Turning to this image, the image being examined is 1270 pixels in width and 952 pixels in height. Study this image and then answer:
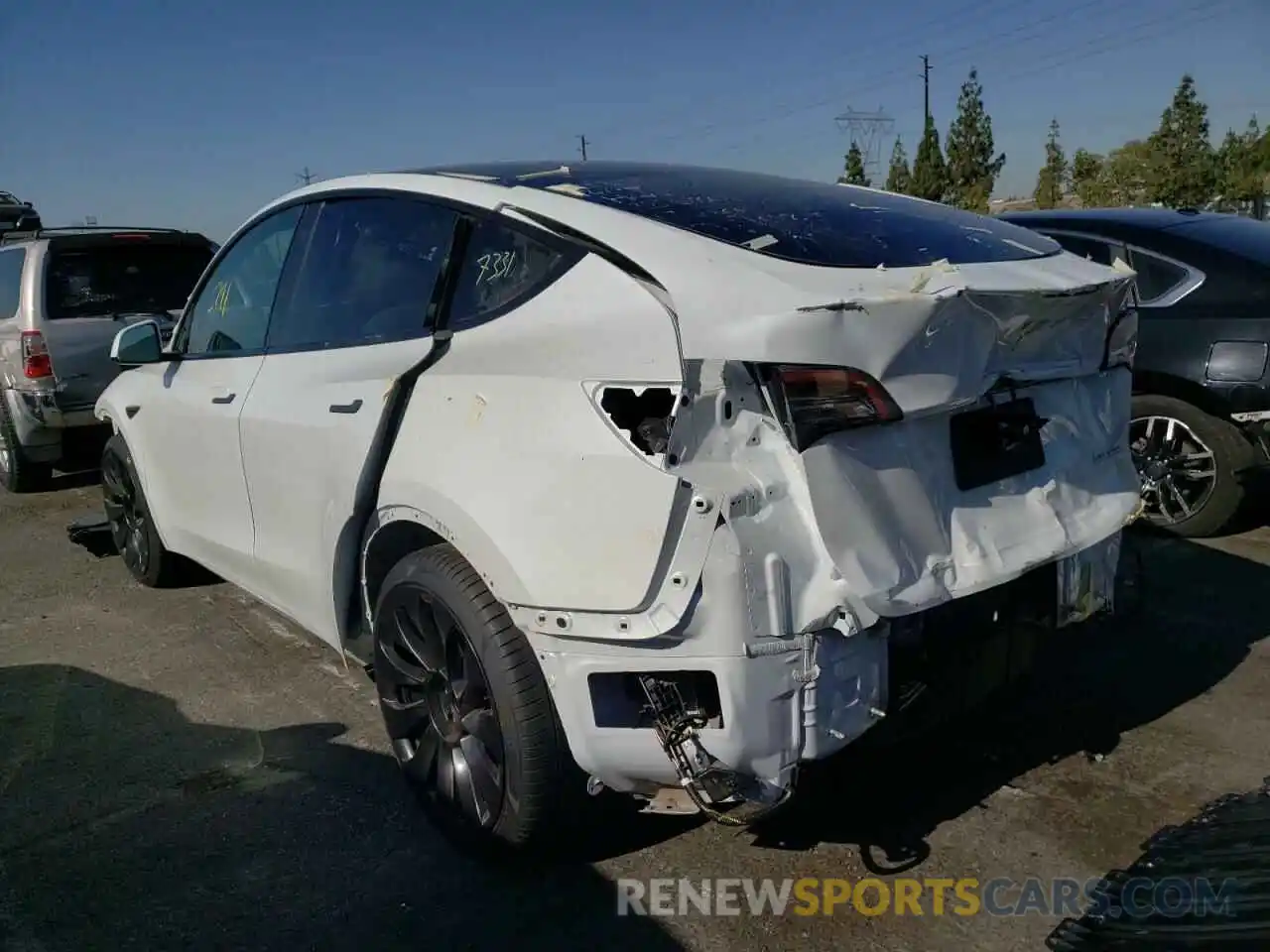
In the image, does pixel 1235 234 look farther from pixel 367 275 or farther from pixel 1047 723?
pixel 367 275

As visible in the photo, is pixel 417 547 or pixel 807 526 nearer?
pixel 807 526

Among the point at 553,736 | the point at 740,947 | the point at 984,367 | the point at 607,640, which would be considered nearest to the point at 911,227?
the point at 984,367

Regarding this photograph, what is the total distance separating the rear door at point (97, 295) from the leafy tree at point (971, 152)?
45.1 metres

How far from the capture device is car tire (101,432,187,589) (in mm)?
4895

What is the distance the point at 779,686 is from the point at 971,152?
166ft

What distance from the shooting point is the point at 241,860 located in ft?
9.39

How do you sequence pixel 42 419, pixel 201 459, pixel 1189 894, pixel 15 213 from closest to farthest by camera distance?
pixel 1189 894 < pixel 201 459 < pixel 42 419 < pixel 15 213

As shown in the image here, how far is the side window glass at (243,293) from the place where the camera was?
377cm

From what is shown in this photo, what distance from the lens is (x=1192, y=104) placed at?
123 ft

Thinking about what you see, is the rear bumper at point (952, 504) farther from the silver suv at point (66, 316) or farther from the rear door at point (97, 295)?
the silver suv at point (66, 316)

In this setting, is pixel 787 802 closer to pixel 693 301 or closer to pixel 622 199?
pixel 693 301

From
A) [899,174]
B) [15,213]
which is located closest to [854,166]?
[899,174]

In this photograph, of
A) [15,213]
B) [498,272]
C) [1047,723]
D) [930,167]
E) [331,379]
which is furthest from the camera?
[930,167]

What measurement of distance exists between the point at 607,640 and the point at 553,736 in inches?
14.3
